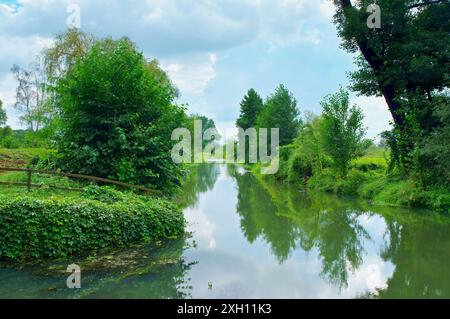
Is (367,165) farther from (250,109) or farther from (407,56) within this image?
(250,109)

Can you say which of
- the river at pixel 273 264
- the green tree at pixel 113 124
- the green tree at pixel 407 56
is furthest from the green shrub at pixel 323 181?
the green tree at pixel 113 124

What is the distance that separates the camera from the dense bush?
9.20 meters

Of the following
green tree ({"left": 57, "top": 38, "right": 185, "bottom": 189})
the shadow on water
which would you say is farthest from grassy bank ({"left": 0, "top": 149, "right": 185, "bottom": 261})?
the shadow on water

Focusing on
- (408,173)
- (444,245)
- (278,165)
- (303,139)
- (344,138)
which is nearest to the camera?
(444,245)

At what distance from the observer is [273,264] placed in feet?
31.9

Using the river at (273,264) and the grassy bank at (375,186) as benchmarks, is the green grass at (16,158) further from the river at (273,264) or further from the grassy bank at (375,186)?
the grassy bank at (375,186)

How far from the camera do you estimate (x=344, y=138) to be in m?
25.9

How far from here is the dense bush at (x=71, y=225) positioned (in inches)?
362

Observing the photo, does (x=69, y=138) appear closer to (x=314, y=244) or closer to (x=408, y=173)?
(x=314, y=244)

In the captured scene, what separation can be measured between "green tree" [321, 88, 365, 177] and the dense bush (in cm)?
1660

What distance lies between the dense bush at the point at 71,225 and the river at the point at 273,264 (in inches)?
19.4

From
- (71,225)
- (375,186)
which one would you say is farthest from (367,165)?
(71,225)
